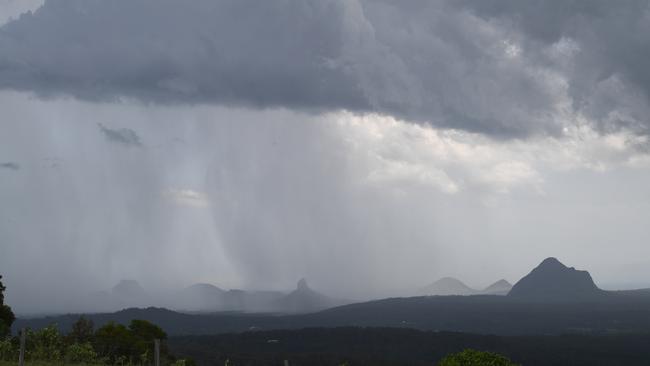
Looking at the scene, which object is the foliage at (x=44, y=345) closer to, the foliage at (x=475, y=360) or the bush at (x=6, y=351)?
the bush at (x=6, y=351)

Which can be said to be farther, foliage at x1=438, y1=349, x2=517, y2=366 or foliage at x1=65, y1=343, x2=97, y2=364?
foliage at x1=65, y1=343, x2=97, y2=364

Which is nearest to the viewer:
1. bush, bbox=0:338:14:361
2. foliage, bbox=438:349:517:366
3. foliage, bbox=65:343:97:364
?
foliage, bbox=438:349:517:366

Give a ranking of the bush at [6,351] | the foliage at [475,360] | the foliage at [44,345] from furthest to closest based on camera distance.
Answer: the foliage at [44,345] → the bush at [6,351] → the foliage at [475,360]

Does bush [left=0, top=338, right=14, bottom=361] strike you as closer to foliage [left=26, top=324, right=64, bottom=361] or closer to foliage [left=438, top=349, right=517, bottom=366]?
foliage [left=26, top=324, right=64, bottom=361]

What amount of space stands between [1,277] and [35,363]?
55.2 m

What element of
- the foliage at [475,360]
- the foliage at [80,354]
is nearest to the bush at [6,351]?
the foliage at [80,354]

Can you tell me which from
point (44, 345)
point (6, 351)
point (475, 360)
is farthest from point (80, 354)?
point (475, 360)

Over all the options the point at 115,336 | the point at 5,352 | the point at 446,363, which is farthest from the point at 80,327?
the point at 446,363

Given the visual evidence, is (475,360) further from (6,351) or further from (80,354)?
(6,351)

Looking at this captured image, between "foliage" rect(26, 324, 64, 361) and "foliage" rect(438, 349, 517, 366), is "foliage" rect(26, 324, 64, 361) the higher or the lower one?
the higher one

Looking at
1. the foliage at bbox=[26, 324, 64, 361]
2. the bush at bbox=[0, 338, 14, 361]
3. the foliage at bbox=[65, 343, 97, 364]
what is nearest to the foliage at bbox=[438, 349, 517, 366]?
the foliage at bbox=[65, 343, 97, 364]

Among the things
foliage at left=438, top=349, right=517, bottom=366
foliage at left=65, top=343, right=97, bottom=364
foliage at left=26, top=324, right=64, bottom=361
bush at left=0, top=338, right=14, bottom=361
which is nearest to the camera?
foliage at left=438, top=349, right=517, bottom=366

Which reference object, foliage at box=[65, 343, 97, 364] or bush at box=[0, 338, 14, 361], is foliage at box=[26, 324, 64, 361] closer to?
foliage at box=[65, 343, 97, 364]

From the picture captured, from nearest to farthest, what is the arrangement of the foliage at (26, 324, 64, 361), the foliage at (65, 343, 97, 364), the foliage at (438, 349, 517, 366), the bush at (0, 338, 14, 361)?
the foliage at (438, 349, 517, 366) < the bush at (0, 338, 14, 361) < the foliage at (26, 324, 64, 361) < the foliage at (65, 343, 97, 364)
